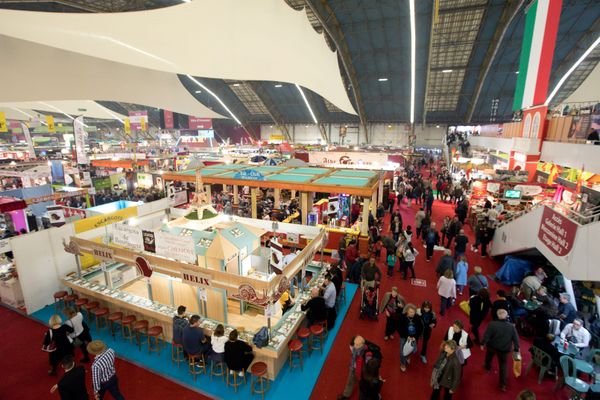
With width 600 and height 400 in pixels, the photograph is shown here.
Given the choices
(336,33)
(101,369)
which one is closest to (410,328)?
(101,369)

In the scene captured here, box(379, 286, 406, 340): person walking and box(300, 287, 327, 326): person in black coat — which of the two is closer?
box(379, 286, 406, 340): person walking

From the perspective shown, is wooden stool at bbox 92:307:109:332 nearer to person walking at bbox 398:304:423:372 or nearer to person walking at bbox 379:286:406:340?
person walking at bbox 379:286:406:340

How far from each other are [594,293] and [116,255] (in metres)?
10.5

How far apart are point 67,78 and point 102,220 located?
7.44 meters

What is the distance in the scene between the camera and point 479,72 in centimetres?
2358

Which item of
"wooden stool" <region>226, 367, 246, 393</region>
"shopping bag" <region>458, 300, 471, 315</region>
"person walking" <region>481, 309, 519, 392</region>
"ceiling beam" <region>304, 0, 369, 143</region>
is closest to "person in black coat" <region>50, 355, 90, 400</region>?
"wooden stool" <region>226, 367, 246, 393</region>

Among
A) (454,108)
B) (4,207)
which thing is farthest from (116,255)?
(454,108)

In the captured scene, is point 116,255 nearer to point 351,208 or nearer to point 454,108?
point 351,208

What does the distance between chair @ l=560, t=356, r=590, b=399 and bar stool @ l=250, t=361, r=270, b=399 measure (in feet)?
15.0

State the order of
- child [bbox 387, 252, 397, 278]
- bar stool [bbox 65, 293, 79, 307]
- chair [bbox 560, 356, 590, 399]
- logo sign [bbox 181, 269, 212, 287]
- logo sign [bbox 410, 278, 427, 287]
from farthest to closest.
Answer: child [bbox 387, 252, 397, 278] < logo sign [bbox 410, 278, 427, 287] < bar stool [bbox 65, 293, 79, 307] < logo sign [bbox 181, 269, 212, 287] < chair [bbox 560, 356, 590, 399]

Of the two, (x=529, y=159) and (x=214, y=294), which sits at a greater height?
(x=529, y=159)

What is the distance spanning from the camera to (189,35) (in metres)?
7.89

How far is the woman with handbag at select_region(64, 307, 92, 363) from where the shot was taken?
5.15m

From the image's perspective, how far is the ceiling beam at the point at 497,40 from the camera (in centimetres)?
1689
